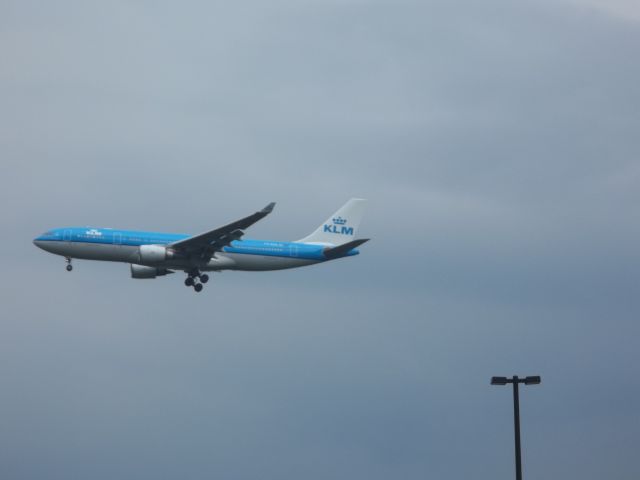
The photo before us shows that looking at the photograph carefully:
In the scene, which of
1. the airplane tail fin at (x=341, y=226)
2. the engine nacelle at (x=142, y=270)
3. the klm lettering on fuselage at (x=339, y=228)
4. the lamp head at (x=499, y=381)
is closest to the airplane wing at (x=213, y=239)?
the engine nacelle at (x=142, y=270)

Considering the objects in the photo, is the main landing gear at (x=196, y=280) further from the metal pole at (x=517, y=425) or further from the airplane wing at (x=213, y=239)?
the metal pole at (x=517, y=425)

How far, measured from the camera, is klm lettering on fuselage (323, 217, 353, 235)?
78000 mm

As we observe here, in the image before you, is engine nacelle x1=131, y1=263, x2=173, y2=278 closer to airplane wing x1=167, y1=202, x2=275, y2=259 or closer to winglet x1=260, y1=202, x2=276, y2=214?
airplane wing x1=167, y1=202, x2=275, y2=259

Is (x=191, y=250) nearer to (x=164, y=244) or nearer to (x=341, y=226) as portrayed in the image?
(x=164, y=244)

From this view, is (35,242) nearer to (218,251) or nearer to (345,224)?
(218,251)

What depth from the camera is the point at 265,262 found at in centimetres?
7256

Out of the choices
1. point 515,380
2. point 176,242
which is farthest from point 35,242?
point 515,380

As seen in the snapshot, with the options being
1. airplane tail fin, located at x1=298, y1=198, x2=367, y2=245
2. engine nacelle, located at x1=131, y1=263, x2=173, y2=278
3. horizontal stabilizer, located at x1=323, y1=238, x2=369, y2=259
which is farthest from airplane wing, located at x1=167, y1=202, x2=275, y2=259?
airplane tail fin, located at x1=298, y1=198, x2=367, y2=245

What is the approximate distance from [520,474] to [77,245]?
1444 inches

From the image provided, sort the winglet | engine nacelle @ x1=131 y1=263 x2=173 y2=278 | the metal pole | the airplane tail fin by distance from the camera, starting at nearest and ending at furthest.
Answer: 1. the metal pole
2. the winglet
3. engine nacelle @ x1=131 y1=263 x2=173 y2=278
4. the airplane tail fin

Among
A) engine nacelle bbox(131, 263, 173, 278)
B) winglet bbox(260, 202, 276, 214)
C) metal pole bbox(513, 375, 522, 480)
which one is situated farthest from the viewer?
engine nacelle bbox(131, 263, 173, 278)

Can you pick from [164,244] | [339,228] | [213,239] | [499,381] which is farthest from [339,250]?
[499,381]

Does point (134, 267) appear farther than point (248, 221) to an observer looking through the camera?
Yes

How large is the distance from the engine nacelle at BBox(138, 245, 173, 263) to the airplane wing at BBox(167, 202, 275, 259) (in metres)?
0.72
